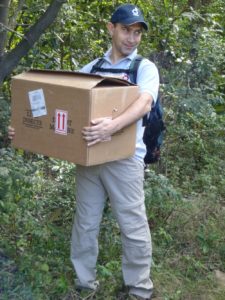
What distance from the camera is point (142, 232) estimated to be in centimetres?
412

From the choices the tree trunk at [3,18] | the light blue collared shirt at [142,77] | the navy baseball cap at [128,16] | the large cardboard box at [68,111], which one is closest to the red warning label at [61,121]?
the large cardboard box at [68,111]

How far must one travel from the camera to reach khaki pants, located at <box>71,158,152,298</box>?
4008 millimetres

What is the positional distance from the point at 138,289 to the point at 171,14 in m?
4.44

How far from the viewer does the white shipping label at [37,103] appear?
384cm

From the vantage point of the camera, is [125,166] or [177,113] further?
[177,113]

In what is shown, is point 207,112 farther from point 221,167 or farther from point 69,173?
point 69,173

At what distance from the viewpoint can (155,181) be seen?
5.46 meters

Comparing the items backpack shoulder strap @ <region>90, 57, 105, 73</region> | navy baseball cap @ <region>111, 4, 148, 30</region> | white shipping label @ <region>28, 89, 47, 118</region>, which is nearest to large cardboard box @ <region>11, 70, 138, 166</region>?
white shipping label @ <region>28, 89, 47, 118</region>

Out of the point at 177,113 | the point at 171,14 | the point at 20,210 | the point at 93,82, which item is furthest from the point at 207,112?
the point at 93,82

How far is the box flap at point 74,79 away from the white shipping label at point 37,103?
3.3 inches

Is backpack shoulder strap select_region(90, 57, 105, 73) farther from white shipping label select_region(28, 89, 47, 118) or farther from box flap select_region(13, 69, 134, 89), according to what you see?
white shipping label select_region(28, 89, 47, 118)

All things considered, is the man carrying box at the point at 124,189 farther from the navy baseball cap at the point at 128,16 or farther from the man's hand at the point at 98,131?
the man's hand at the point at 98,131

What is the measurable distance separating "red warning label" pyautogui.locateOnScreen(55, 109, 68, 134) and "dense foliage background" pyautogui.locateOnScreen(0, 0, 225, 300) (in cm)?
62

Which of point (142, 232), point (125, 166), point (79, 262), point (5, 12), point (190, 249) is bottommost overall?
point (190, 249)
